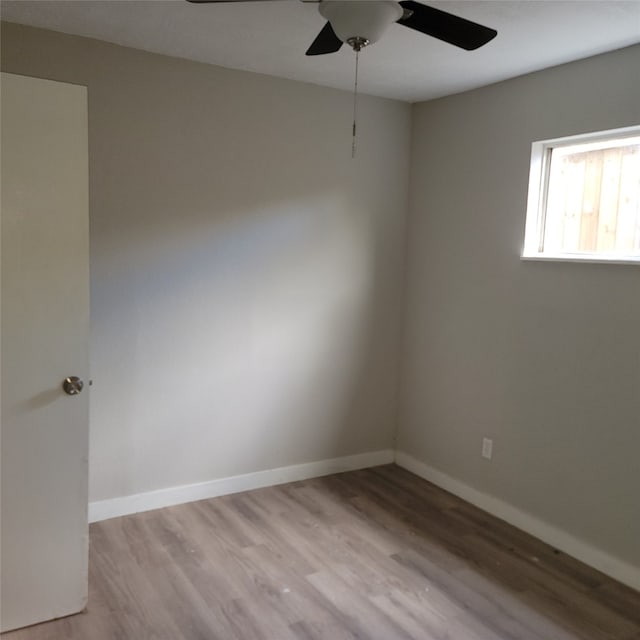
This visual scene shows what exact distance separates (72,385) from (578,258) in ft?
7.57

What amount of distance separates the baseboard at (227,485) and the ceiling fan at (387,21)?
2472mm

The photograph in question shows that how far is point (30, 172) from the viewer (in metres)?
1.99

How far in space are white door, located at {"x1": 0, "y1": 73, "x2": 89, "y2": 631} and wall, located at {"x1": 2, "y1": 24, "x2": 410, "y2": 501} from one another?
83 centimetres

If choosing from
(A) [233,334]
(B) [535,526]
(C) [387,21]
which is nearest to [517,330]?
(B) [535,526]

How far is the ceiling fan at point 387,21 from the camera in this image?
5.41 ft

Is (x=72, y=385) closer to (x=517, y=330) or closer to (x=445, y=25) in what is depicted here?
(x=445, y=25)

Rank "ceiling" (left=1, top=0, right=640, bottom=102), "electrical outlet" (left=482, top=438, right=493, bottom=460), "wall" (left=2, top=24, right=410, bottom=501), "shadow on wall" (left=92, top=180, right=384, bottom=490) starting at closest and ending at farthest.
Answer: "ceiling" (left=1, top=0, right=640, bottom=102)
"wall" (left=2, top=24, right=410, bottom=501)
"shadow on wall" (left=92, top=180, right=384, bottom=490)
"electrical outlet" (left=482, top=438, right=493, bottom=460)

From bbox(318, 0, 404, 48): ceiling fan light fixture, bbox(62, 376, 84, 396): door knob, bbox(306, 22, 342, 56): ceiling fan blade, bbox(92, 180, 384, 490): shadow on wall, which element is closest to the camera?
bbox(318, 0, 404, 48): ceiling fan light fixture

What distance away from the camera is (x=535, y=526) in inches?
120

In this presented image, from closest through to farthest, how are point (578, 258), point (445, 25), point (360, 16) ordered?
point (360, 16) → point (445, 25) → point (578, 258)

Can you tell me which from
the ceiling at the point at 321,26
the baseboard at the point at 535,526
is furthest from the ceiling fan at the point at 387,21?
the baseboard at the point at 535,526

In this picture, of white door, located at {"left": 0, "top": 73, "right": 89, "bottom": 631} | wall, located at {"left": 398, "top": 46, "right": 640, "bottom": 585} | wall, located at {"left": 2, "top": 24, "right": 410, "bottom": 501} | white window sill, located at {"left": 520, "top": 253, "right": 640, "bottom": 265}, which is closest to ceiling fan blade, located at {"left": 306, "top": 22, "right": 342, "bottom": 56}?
white door, located at {"left": 0, "top": 73, "right": 89, "bottom": 631}

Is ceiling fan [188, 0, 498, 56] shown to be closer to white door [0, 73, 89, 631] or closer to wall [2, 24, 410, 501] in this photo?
white door [0, 73, 89, 631]

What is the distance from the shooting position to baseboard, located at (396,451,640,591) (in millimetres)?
2643
